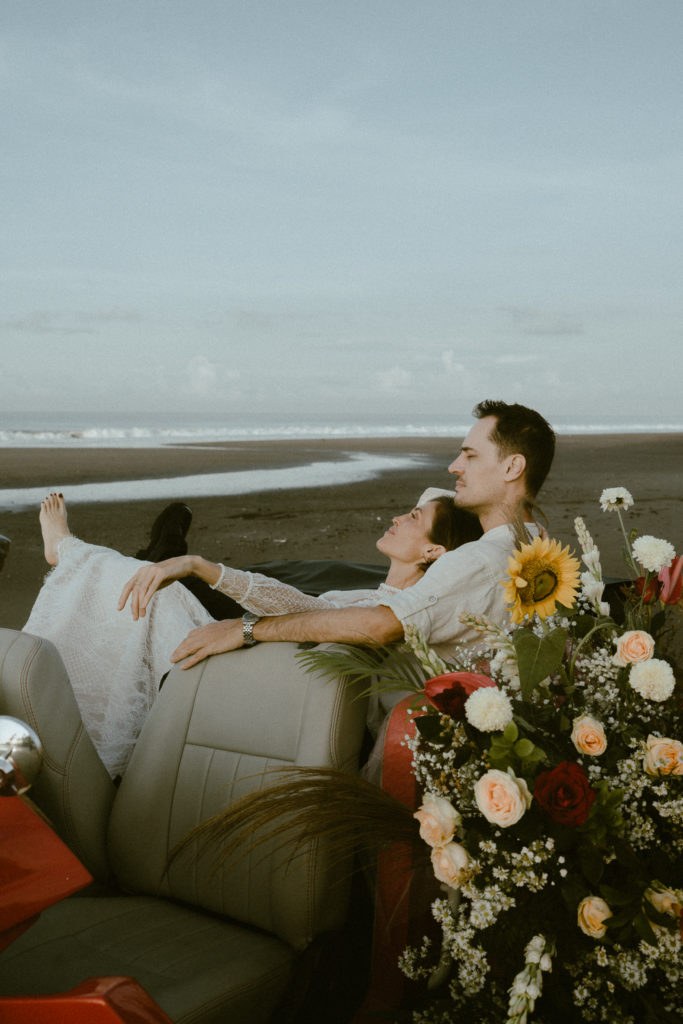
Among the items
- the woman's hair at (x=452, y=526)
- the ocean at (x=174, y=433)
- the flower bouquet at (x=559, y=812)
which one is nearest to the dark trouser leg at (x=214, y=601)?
the woman's hair at (x=452, y=526)

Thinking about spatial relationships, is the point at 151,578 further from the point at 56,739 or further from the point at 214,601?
the point at 214,601

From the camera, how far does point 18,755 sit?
129 cm

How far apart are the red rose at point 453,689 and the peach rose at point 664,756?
Result: 0.28 metres

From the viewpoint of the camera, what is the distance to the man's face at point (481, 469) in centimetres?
303

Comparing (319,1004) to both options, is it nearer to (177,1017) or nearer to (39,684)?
(177,1017)

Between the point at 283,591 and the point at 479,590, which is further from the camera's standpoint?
the point at 283,591

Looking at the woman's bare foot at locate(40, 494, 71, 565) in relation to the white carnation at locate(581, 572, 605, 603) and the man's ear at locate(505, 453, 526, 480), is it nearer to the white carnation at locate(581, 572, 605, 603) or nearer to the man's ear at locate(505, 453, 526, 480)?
the man's ear at locate(505, 453, 526, 480)

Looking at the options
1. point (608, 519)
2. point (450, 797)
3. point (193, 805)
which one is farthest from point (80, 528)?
point (450, 797)

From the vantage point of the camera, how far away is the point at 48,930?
2.01 meters

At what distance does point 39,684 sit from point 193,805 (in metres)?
0.48

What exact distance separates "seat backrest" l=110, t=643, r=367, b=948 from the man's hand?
2 cm

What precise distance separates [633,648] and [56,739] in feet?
4.30

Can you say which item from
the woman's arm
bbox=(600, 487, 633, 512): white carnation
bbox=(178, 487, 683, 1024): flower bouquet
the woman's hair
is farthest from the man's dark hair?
bbox=(178, 487, 683, 1024): flower bouquet

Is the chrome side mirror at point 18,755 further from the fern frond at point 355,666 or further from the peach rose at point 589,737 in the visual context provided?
the peach rose at point 589,737
